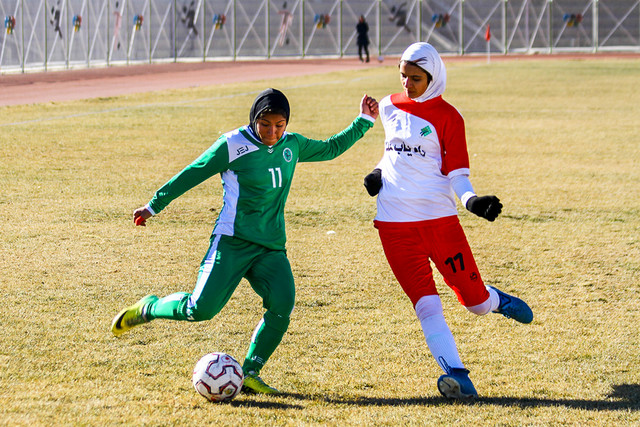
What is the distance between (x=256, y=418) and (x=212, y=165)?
1.46 m

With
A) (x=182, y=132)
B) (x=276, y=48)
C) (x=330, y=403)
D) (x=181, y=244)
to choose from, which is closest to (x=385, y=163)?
(x=330, y=403)

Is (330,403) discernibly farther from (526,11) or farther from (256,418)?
(526,11)

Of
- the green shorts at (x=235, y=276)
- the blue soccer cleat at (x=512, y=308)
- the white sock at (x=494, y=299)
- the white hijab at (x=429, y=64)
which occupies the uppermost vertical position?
the white hijab at (x=429, y=64)

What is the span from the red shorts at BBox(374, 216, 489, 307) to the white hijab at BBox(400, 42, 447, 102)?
757mm

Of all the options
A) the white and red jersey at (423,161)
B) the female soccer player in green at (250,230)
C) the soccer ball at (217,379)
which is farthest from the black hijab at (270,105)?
the soccer ball at (217,379)

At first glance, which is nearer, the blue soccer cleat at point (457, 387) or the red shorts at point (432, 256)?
the blue soccer cleat at point (457, 387)

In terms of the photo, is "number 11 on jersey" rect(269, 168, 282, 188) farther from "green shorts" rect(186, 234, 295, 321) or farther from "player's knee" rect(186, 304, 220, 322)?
"player's knee" rect(186, 304, 220, 322)

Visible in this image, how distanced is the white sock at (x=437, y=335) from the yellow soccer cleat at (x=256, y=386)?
925mm

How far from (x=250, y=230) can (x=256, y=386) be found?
88cm

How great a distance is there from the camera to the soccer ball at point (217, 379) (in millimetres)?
4820

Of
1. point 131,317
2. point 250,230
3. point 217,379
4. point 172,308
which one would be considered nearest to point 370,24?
point 131,317

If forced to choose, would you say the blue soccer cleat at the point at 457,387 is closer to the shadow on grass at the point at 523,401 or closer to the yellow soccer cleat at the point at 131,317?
the shadow on grass at the point at 523,401

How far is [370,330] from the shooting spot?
20.4ft

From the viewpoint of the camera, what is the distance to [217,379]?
15.9ft
